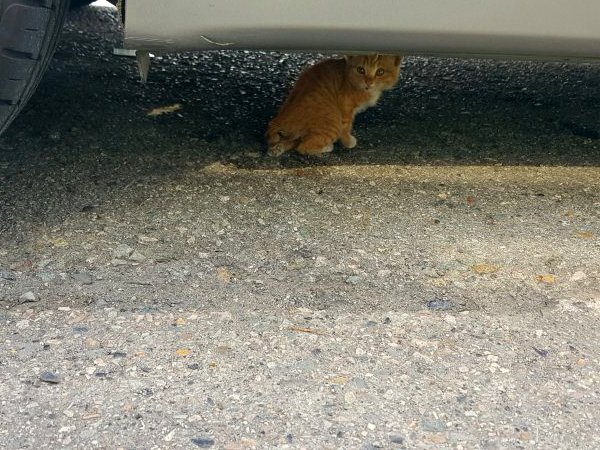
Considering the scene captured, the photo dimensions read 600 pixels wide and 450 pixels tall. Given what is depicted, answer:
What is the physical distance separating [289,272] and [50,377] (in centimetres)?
94

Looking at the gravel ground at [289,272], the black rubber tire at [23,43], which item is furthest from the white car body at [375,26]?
the gravel ground at [289,272]

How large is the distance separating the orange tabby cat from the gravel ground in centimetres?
11

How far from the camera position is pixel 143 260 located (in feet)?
9.92

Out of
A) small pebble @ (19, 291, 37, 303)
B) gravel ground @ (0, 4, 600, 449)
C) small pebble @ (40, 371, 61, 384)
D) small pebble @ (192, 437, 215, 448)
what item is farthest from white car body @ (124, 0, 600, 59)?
small pebble @ (192, 437, 215, 448)

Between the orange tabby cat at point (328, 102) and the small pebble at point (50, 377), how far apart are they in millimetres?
1766

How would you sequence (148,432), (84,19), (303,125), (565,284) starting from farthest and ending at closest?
(84,19), (303,125), (565,284), (148,432)

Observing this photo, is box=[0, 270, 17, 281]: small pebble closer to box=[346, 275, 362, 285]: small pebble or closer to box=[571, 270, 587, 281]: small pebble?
box=[346, 275, 362, 285]: small pebble

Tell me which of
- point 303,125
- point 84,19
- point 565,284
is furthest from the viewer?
point 84,19

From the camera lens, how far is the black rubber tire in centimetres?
278

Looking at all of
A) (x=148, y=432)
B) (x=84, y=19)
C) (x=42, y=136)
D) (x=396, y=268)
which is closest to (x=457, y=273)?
(x=396, y=268)

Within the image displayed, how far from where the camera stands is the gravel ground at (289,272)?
2305 mm

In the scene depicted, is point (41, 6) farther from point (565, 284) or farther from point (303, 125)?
point (565, 284)

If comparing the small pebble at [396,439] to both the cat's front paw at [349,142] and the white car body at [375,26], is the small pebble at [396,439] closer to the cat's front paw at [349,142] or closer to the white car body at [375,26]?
the white car body at [375,26]

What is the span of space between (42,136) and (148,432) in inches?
83.1
